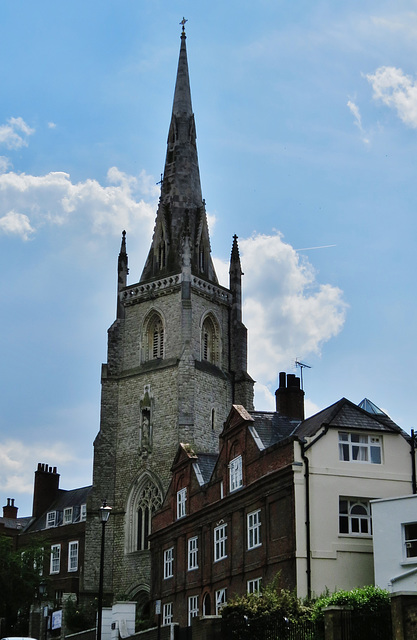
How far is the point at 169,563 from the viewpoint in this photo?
139 ft

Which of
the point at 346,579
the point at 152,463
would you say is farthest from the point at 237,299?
the point at 346,579

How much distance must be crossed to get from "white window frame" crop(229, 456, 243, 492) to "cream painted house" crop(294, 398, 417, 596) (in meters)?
3.11

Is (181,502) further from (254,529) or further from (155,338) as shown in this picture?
(155,338)

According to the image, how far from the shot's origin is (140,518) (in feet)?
205

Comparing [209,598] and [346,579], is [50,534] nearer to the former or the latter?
[209,598]

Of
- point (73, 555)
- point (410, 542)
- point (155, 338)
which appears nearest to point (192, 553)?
point (410, 542)

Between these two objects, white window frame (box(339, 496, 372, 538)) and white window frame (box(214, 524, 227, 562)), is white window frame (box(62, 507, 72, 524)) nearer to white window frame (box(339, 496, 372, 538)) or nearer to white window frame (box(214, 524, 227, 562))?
white window frame (box(214, 524, 227, 562))

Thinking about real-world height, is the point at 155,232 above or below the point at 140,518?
above

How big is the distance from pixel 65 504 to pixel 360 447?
152ft

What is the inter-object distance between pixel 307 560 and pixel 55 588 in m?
41.4

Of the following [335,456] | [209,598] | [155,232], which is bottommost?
[209,598]

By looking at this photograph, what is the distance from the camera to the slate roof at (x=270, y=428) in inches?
1389

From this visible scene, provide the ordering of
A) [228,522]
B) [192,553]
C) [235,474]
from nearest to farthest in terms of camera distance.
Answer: [228,522] → [235,474] → [192,553]

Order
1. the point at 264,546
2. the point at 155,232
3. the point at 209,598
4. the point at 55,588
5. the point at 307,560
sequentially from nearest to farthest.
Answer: the point at 307,560 < the point at 264,546 < the point at 209,598 < the point at 55,588 < the point at 155,232
